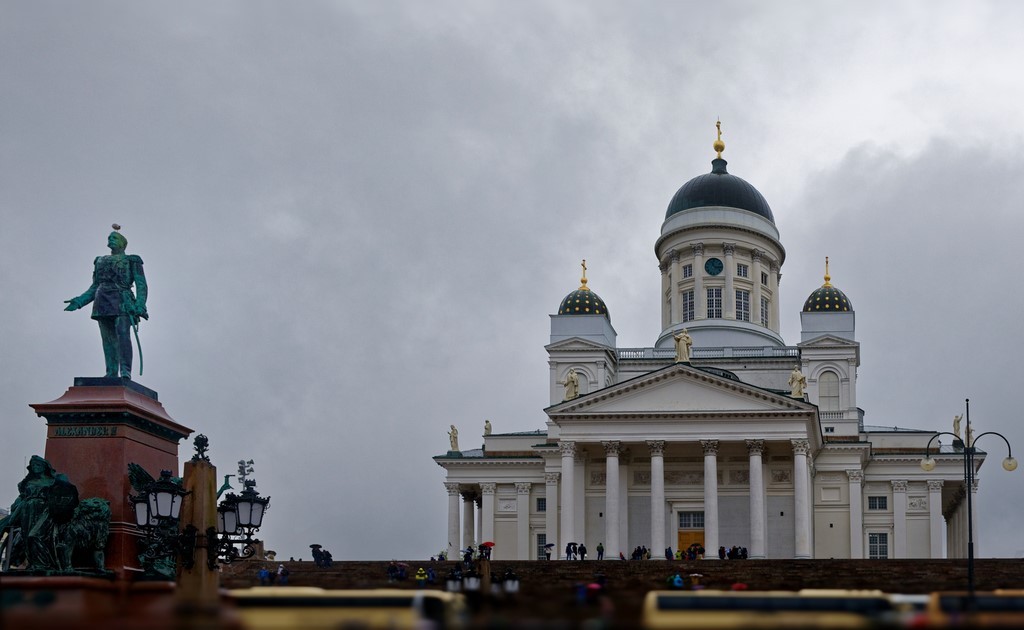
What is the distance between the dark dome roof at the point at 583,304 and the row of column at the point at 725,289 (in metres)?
4.70

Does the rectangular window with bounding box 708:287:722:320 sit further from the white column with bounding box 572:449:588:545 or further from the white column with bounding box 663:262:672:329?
the white column with bounding box 572:449:588:545

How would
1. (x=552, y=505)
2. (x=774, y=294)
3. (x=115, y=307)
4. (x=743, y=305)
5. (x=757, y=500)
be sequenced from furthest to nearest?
(x=774, y=294) < (x=743, y=305) < (x=552, y=505) < (x=757, y=500) < (x=115, y=307)

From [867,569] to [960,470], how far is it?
31.0 meters

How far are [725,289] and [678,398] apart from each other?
63.2 ft

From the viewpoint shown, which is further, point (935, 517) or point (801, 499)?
point (935, 517)

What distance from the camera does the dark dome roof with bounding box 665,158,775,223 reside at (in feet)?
290

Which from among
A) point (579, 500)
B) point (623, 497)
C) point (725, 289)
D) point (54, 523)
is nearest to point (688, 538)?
point (623, 497)

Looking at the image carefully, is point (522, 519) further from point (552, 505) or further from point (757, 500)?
point (757, 500)

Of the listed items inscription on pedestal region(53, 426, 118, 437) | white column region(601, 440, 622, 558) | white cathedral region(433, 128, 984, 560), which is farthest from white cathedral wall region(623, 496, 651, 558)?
inscription on pedestal region(53, 426, 118, 437)

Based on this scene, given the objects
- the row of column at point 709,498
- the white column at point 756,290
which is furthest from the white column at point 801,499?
the white column at point 756,290

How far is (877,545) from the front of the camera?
76.9 metres

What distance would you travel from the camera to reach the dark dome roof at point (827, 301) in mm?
83688

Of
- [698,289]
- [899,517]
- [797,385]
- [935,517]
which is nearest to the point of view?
[797,385]

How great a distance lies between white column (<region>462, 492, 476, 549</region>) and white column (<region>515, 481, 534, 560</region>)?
380 centimetres
